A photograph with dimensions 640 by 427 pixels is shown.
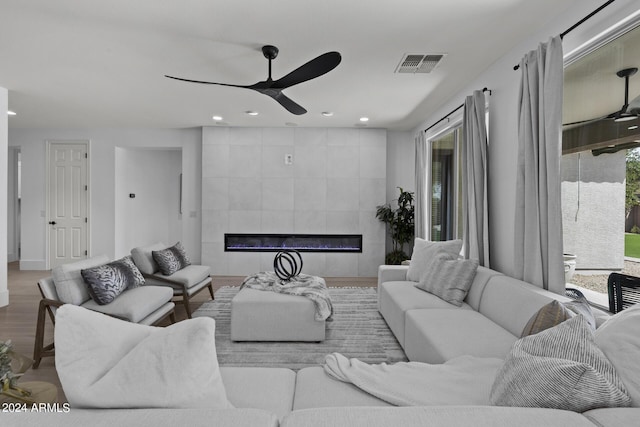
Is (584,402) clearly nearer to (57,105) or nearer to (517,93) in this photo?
(517,93)

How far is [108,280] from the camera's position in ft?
9.87

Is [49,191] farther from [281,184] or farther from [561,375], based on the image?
[561,375]

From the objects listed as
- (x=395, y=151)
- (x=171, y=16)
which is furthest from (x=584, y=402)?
(x=395, y=151)

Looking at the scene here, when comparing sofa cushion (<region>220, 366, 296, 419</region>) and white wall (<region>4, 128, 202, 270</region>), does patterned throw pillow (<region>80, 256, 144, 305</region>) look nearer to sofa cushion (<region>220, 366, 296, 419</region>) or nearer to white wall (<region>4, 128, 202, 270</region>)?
sofa cushion (<region>220, 366, 296, 419</region>)

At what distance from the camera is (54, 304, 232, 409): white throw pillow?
99 cm

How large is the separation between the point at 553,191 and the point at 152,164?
7716 mm

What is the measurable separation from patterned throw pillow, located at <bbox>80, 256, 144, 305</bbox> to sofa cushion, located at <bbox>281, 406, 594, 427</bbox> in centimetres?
258

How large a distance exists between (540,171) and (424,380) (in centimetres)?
180

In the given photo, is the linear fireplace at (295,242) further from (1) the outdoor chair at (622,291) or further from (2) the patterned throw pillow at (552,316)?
(2) the patterned throw pillow at (552,316)

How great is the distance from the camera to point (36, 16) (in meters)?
2.60

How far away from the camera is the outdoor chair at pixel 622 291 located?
6.79 ft

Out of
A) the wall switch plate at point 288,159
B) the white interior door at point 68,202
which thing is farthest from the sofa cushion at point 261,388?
the white interior door at point 68,202

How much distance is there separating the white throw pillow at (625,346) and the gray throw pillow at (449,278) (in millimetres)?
1703

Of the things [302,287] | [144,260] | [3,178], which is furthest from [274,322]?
[3,178]
